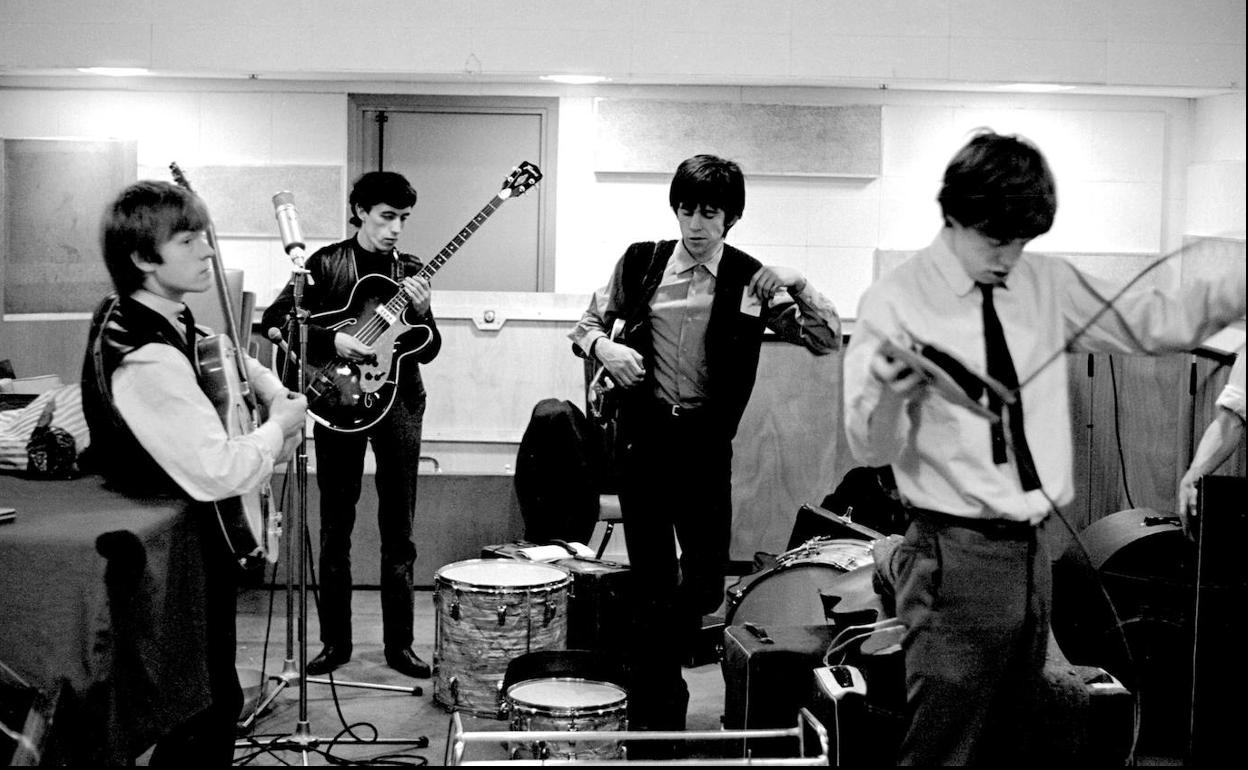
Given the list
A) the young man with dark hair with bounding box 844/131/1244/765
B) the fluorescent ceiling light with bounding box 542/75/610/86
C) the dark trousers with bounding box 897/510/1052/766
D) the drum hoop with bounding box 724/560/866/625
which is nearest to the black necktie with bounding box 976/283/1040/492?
the young man with dark hair with bounding box 844/131/1244/765

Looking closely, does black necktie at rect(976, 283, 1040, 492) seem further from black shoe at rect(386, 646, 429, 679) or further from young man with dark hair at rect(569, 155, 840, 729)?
black shoe at rect(386, 646, 429, 679)

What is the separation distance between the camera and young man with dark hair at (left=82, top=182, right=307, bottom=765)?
8.73ft

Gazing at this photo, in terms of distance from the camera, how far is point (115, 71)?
656 cm

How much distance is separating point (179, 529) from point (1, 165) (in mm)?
4570

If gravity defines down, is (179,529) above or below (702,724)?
above

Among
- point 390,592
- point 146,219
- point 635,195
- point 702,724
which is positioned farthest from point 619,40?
point 146,219

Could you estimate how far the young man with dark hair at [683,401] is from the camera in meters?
3.67

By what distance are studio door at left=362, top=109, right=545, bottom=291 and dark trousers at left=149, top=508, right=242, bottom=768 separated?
413 centimetres

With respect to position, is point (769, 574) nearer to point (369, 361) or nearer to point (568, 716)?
point (568, 716)

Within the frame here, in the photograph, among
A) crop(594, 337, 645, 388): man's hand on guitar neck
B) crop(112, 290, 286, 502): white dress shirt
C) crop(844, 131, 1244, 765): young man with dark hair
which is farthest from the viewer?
crop(594, 337, 645, 388): man's hand on guitar neck

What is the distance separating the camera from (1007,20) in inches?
257

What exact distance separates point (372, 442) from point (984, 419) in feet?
9.85

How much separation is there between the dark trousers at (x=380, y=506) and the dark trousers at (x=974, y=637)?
274 centimetres

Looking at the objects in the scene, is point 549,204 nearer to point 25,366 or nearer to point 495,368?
point 495,368
